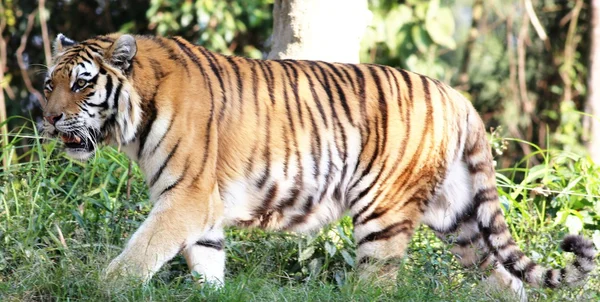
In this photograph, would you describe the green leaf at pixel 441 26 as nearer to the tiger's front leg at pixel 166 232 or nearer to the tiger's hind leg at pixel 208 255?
the tiger's hind leg at pixel 208 255

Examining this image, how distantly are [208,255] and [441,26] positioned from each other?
474 centimetres

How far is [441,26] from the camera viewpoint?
862cm

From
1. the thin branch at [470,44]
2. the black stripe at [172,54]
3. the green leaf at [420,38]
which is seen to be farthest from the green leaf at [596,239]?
the thin branch at [470,44]

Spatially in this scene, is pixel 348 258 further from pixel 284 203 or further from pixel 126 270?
pixel 126 270

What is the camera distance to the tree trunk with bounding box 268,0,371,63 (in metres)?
5.89

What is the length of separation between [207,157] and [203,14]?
4.96 meters

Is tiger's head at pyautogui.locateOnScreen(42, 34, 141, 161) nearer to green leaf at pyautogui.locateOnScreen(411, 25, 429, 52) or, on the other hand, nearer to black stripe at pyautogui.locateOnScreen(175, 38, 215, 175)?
black stripe at pyautogui.locateOnScreen(175, 38, 215, 175)

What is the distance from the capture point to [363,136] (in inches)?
184

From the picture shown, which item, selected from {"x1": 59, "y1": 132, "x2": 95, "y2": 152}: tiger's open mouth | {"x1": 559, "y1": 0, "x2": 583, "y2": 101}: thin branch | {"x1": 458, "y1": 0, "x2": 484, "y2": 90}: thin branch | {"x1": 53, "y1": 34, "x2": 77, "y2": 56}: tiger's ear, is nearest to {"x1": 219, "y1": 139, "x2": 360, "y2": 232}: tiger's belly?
{"x1": 59, "y1": 132, "x2": 95, "y2": 152}: tiger's open mouth

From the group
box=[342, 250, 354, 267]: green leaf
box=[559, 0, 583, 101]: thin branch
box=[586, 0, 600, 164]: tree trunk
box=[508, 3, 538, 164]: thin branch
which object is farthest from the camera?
box=[559, 0, 583, 101]: thin branch

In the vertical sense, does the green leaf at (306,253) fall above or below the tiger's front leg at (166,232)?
below

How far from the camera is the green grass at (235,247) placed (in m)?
3.86

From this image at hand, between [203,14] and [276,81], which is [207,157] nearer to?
[276,81]

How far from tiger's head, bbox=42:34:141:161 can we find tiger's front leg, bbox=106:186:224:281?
1.34 feet
